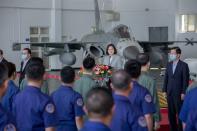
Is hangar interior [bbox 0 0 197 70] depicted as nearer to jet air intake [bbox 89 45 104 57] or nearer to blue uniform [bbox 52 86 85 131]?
jet air intake [bbox 89 45 104 57]

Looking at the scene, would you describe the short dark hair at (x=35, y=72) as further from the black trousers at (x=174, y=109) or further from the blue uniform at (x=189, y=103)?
the black trousers at (x=174, y=109)

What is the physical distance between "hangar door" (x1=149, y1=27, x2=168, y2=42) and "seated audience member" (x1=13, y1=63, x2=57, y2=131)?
96.0ft

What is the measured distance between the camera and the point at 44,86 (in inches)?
276

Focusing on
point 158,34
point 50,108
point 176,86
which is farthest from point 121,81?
point 158,34

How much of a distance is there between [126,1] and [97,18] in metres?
8.92

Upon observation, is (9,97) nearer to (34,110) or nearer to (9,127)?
(34,110)

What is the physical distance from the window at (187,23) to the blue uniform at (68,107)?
91.8ft

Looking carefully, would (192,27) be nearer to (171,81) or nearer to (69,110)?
(171,81)

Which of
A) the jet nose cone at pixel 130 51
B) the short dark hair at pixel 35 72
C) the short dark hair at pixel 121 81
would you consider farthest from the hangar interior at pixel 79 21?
the short dark hair at pixel 121 81

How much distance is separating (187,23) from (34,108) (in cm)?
2947

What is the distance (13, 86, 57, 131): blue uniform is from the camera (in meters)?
4.32

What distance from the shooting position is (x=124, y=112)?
4.08m

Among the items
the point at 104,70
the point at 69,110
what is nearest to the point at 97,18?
the point at 104,70

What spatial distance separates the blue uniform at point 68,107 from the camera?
5309 millimetres
